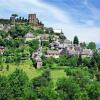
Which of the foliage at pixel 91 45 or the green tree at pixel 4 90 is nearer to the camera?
the green tree at pixel 4 90

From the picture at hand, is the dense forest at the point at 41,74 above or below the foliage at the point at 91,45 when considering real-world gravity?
below

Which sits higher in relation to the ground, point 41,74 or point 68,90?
point 41,74

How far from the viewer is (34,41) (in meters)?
148

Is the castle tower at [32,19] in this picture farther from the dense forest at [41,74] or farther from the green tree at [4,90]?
the green tree at [4,90]

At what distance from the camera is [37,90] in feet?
301

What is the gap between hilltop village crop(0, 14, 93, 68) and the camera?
13275 centimetres

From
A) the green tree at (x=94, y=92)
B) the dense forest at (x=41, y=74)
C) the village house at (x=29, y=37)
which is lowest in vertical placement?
the green tree at (x=94, y=92)

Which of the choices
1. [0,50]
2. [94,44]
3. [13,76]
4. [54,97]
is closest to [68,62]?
[0,50]

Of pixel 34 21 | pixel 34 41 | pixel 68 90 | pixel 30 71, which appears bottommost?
pixel 68 90

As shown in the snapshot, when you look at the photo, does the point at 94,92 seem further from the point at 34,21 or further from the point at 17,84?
the point at 34,21

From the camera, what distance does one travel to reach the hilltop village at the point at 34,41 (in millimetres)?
132750

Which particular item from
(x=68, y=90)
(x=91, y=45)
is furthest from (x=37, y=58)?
(x=91, y=45)

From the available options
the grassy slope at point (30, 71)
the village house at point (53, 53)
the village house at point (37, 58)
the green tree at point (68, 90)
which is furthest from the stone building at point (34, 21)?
the green tree at point (68, 90)

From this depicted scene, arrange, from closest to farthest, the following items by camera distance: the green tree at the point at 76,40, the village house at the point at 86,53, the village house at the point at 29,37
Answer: the village house at the point at 86,53
the village house at the point at 29,37
the green tree at the point at 76,40
